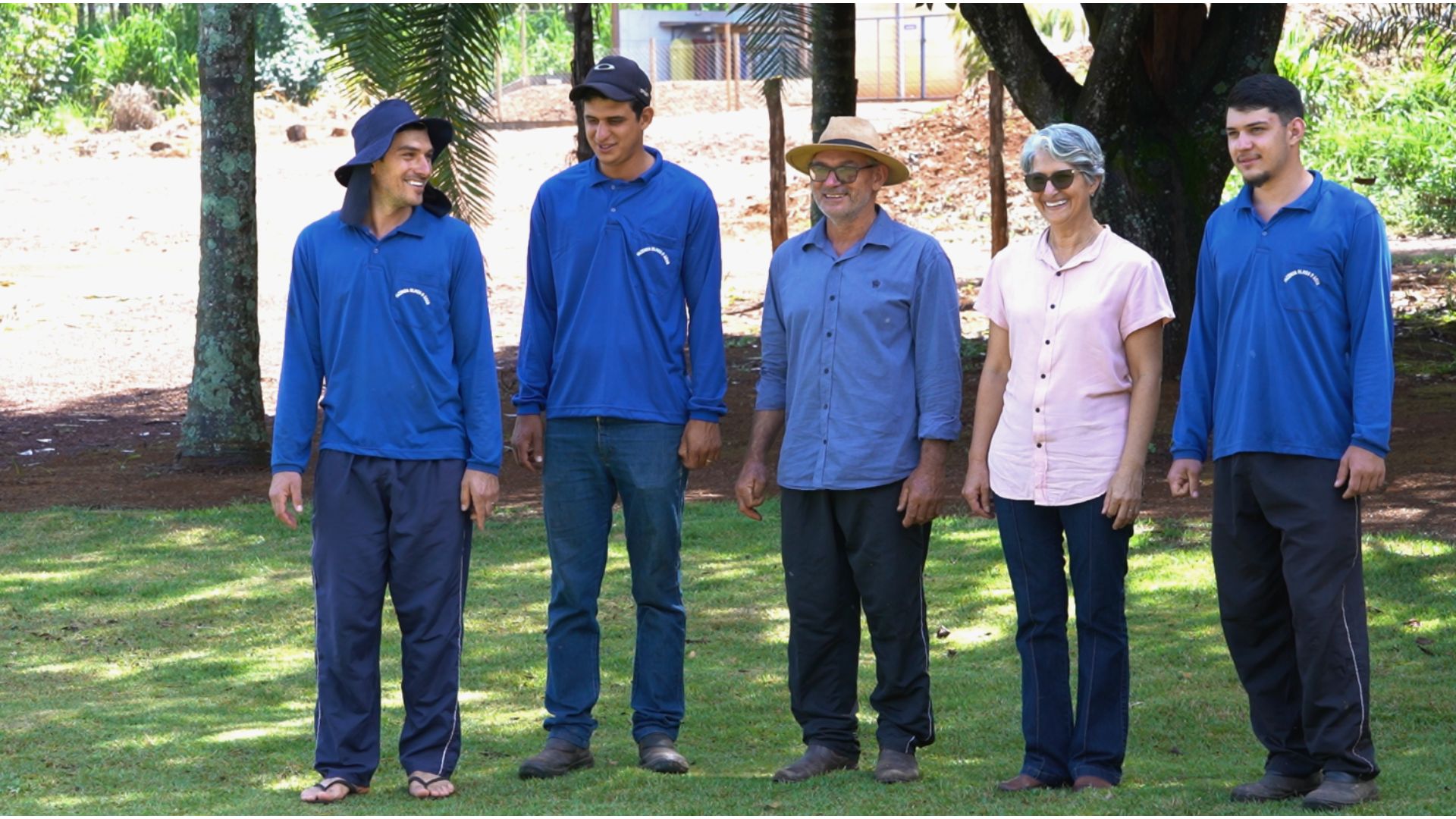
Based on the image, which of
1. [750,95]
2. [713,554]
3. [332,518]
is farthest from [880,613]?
[750,95]

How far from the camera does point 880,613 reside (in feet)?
17.9

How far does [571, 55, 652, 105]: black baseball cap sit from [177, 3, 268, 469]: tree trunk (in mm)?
6832

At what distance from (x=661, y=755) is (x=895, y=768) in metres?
0.76

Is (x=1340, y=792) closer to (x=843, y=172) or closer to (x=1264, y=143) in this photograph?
(x=1264, y=143)

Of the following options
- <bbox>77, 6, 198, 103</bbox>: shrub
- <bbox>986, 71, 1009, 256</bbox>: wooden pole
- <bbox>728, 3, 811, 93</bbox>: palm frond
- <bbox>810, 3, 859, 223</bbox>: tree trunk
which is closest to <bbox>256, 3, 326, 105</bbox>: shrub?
<bbox>77, 6, 198, 103</bbox>: shrub

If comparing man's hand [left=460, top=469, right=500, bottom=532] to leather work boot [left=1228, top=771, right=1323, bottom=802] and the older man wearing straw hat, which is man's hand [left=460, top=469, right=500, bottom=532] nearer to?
the older man wearing straw hat

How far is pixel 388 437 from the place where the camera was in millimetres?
5289

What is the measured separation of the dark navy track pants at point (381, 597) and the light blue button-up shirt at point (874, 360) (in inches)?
43.9

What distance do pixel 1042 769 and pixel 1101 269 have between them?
1.52 meters

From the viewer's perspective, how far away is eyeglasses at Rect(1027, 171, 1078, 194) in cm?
511

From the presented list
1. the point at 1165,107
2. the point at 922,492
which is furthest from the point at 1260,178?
the point at 1165,107

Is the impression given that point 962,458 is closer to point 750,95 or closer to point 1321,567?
point 1321,567

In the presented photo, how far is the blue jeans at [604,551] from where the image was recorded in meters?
5.62

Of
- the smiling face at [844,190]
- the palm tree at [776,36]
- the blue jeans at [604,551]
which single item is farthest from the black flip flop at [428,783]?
the palm tree at [776,36]
